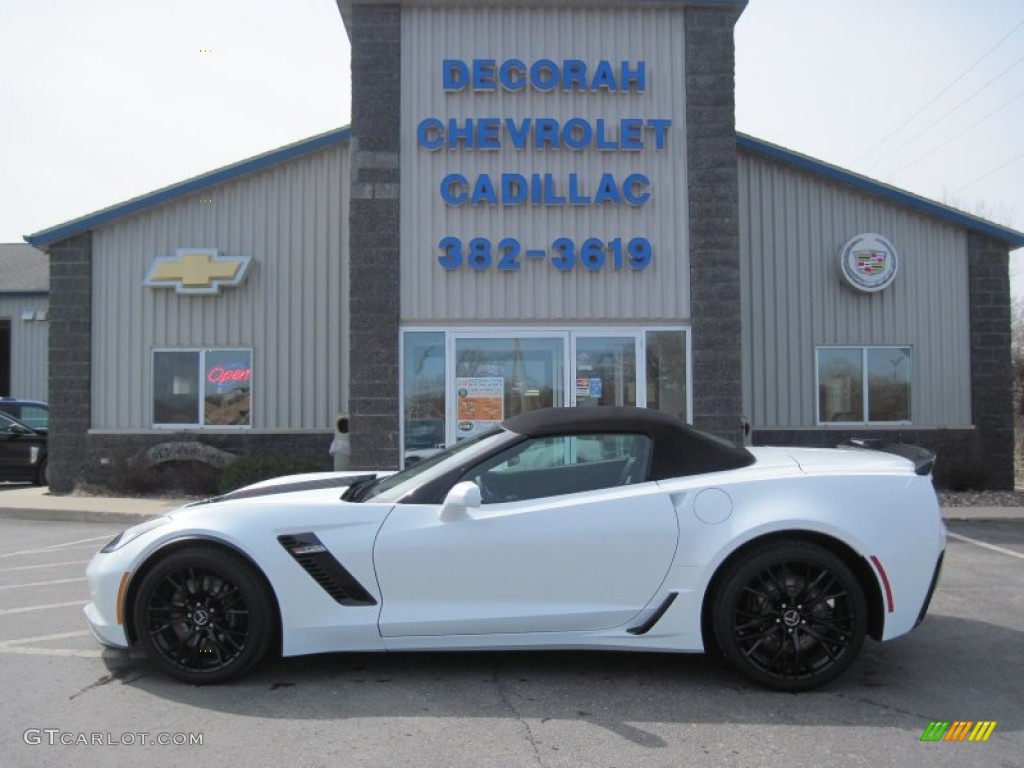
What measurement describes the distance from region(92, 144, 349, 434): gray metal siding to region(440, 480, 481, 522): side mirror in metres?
9.35

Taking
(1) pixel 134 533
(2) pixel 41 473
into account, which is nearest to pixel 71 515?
(2) pixel 41 473

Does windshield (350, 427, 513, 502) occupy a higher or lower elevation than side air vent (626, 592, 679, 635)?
higher

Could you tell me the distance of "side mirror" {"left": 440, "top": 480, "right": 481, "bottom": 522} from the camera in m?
4.32

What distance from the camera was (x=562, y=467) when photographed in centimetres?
484

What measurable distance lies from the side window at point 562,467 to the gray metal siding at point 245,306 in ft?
30.0

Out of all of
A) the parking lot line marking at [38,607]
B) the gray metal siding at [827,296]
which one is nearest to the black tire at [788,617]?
the parking lot line marking at [38,607]

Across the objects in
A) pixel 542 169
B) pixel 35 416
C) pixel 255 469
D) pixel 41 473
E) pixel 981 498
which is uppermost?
pixel 542 169

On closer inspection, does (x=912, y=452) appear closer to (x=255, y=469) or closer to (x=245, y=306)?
(x=255, y=469)

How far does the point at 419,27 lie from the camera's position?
11.2 metres

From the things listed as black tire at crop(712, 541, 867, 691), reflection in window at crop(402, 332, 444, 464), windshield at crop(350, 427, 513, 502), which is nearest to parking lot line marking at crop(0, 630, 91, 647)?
windshield at crop(350, 427, 513, 502)

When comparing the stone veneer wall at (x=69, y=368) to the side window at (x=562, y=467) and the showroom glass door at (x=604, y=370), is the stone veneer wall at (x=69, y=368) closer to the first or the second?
the showroom glass door at (x=604, y=370)

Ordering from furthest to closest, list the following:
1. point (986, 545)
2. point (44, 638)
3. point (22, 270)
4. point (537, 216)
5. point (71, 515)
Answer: point (22, 270) < point (71, 515) < point (537, 216) < point (986, 545) < point (44, 638)

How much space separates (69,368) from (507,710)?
11588 millimetres

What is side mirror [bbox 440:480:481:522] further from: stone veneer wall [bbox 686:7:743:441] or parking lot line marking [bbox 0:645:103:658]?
stone veneer wall [bbox 686:7:743:441]
